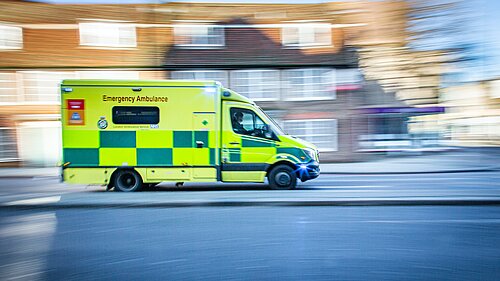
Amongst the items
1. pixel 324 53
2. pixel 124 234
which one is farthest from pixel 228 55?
pixel 124 234

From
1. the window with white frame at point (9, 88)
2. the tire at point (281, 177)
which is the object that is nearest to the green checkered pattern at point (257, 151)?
the tire at point (281, 177)

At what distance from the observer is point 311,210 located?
6.76m

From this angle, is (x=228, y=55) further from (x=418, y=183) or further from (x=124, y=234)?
(x=124, y=234)

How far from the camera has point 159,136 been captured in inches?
363

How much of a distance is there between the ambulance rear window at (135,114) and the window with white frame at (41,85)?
34.9ft

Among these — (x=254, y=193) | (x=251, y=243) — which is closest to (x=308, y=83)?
(x=254, y=193)

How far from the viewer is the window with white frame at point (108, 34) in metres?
17.5

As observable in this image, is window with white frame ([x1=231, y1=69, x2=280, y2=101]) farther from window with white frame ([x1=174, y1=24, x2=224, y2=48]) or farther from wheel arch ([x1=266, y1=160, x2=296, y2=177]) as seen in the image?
wheel arch ([x1=266, y1=160, x2=296, y2=177])

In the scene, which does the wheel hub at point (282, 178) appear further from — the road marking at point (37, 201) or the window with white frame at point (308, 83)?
the window with white frame at point (308, 83)

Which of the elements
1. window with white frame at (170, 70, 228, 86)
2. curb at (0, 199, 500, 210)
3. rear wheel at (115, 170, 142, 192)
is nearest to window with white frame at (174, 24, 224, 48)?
window with white frame at (170, 70, 228, 86)

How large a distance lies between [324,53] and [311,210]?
544 inches

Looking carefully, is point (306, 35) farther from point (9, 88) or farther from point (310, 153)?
point (9, 88)

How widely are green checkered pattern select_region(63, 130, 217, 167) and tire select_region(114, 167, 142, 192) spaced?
268mm

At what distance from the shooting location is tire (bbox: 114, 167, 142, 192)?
934 cm
